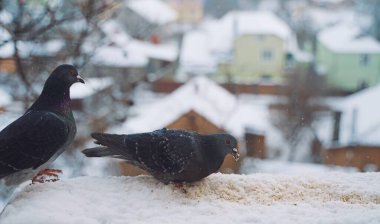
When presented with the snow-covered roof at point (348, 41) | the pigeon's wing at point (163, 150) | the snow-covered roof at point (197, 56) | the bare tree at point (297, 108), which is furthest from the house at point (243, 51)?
the pigeon's wing at point (163, 150)

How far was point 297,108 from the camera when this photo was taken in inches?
537

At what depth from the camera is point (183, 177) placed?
2900 mm

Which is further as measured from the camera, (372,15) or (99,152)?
(372,15)

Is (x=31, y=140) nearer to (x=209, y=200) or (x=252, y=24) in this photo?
(x=209, y=200)

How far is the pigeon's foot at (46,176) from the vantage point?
9.44ft

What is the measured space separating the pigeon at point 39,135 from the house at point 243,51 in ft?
63.3

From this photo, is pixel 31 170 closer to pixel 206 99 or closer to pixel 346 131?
pixel 206 99

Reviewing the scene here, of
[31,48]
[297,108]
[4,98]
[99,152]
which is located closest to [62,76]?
[99,152]

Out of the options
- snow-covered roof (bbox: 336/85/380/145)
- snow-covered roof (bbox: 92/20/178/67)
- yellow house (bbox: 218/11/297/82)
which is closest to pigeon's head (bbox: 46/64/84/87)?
snow-covered roof (bbox: 92/20/178/67)

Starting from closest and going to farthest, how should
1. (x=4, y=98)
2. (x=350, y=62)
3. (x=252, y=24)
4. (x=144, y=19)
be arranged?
(x=4, y=98)
(x=144, y=19)
(x=350, y=62)
(x=252, y=24)

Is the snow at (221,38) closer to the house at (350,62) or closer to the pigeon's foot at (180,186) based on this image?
the house at (350,62)

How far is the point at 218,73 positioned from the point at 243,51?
305 centimetres

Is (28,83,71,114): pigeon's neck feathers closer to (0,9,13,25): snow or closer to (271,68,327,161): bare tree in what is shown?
(0,9,13,25): snow

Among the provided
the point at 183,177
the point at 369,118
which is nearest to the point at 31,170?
the point at 183,177
